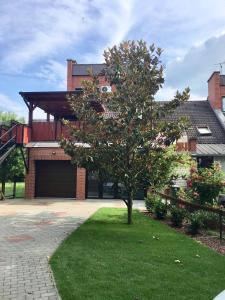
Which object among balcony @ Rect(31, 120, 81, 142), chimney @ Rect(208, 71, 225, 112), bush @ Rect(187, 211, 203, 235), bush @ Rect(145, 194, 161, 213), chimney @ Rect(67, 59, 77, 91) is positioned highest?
chimney @ Rect(67, 59, 77, 91)

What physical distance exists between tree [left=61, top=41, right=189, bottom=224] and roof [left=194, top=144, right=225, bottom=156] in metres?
10.4

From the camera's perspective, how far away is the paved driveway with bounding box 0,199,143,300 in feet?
17.9

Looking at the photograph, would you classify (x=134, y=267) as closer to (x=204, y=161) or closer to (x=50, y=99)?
(x=50, y=99)

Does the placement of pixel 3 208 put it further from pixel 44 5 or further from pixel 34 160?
pixel 44 5

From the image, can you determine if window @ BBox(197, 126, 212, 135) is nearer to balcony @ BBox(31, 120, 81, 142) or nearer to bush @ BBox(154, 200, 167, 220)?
balcony @ BBox(31, 120, 81, 142)

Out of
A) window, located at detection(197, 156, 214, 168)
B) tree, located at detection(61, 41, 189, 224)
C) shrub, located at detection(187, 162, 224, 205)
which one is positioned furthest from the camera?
window, located at detection(197, 156, 214, 168)

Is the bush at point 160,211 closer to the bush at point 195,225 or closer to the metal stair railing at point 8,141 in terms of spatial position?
the bush at point 195,225

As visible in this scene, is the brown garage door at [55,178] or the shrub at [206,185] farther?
the brown garage door at [55,178]

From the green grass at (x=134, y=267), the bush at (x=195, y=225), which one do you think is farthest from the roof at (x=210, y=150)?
the green grass at (x=134, y=267)

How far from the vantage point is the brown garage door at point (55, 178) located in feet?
66.9

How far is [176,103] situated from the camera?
11.2 m

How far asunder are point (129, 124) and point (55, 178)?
10.5 meters

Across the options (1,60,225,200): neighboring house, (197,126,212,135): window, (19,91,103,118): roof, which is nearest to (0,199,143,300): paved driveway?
(1,60,225,200): neighboring house

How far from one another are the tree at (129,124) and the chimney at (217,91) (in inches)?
730
